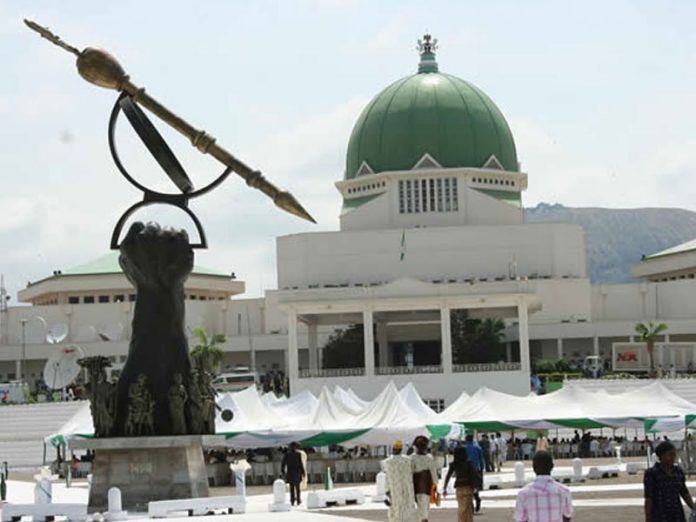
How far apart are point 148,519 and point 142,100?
28.3 ft

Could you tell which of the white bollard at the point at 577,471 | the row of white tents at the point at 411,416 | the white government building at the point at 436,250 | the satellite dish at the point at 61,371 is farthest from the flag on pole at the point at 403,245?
the white bollard at the point at 577,471

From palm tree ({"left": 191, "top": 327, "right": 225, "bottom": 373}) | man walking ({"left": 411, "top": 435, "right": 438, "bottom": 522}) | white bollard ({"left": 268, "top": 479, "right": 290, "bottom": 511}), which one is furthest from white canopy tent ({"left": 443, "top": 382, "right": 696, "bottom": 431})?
palm tree ({"left": 191, "top": 327, "right": 225, "bottom": 373})

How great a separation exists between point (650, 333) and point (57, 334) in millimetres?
31976

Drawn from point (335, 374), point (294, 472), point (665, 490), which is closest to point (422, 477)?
point (665, 490)

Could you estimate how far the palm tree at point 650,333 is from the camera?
3174 inches

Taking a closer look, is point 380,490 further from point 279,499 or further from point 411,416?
point 411,416

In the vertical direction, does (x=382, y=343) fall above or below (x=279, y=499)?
above

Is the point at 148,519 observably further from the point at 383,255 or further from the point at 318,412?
the point at 383,255

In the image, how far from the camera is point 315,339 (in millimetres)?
80562

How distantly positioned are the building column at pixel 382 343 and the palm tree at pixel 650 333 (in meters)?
12.8

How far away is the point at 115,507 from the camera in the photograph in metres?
27.7

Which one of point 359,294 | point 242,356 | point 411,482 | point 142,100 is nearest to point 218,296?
point 242,356

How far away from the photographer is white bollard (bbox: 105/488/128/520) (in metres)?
27.6

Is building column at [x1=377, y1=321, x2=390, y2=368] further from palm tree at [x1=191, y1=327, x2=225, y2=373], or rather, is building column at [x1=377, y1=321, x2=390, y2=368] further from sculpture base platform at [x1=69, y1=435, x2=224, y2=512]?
sculpture base platform at [x1=69, y1=435, x2=224, y2=512]
